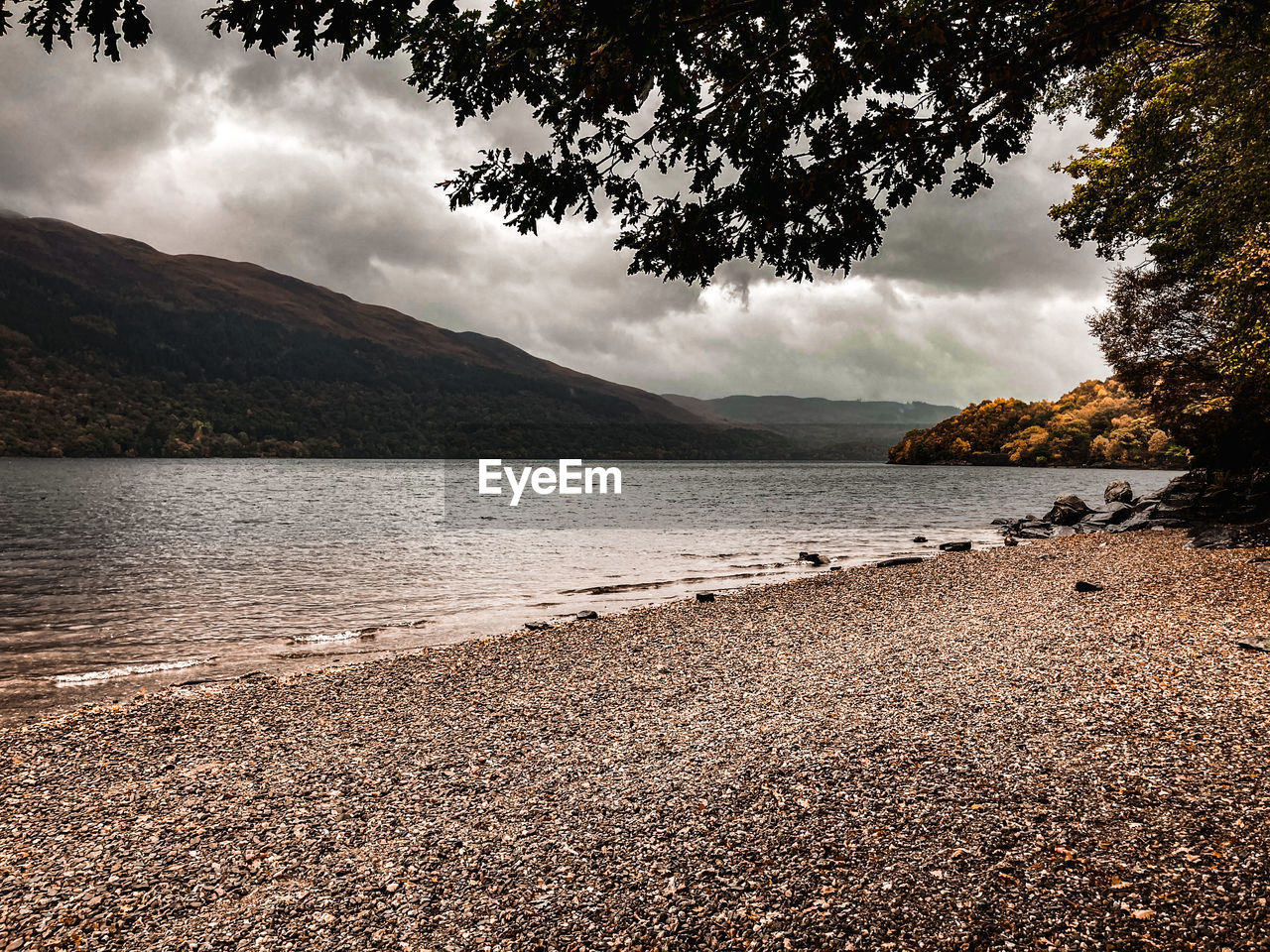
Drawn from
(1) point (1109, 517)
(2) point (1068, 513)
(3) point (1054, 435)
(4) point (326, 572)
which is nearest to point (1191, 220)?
(1) point (1109, 517)

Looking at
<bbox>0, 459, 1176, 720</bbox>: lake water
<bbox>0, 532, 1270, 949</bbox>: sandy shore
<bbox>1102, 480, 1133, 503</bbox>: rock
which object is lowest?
<bbox>0, 459, 1176, 720</bbox>: lake water

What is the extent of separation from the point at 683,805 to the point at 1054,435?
173750 millimetres

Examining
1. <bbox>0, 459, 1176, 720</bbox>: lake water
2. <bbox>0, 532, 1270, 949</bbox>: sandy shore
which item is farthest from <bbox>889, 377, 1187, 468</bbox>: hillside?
<bbox>0, 532, 1270, 949</bbox>: sandy shore

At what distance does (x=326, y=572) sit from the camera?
23.3 m

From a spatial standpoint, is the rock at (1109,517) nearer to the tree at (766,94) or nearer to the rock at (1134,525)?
the rock at (1134,525)

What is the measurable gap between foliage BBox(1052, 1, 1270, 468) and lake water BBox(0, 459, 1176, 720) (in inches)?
386

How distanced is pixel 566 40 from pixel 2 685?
45.8ft

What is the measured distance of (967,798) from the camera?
16.9 feet

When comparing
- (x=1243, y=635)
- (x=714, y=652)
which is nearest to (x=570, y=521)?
(x=714, y=652)

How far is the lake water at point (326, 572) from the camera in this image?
1284cm

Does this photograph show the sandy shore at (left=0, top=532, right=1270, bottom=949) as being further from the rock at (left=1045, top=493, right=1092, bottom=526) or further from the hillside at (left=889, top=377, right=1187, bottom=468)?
the hillside at (left=889, top=377, right=1187, bottom=468)

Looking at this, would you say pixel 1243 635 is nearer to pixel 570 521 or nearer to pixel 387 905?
pixel 387 905

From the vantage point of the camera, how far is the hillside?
126m

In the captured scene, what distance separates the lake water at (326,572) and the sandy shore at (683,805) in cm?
408
